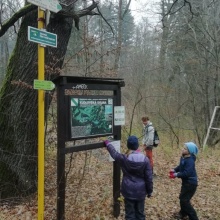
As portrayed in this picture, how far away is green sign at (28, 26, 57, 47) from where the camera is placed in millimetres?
3728

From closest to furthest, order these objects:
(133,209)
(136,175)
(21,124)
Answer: (136,175)
(133,209)
(21,124)

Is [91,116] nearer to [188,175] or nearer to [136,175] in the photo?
[136,175]

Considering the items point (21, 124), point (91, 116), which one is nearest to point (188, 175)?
point (91, 116)

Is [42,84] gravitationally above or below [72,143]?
above

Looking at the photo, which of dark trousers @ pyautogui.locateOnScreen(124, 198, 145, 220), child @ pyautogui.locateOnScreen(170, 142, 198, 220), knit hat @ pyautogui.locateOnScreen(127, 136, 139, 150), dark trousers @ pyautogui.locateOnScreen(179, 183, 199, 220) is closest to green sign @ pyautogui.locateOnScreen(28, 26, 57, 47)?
knit hat @ pyautogui.locateOnScreen(127, 136, 139, 150)

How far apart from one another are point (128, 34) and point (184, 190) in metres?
32.8

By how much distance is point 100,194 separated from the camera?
6848 mm

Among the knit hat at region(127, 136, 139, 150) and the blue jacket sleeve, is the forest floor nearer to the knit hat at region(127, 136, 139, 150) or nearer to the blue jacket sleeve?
the blue jacket sleeve

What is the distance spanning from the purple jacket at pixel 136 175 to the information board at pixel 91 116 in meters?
0.67

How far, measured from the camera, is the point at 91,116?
5211 mm

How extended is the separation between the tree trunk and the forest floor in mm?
388

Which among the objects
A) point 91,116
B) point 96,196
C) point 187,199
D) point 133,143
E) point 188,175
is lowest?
point 96,196

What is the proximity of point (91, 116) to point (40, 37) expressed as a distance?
1.79 m

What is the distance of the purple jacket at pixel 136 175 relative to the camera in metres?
4.80
